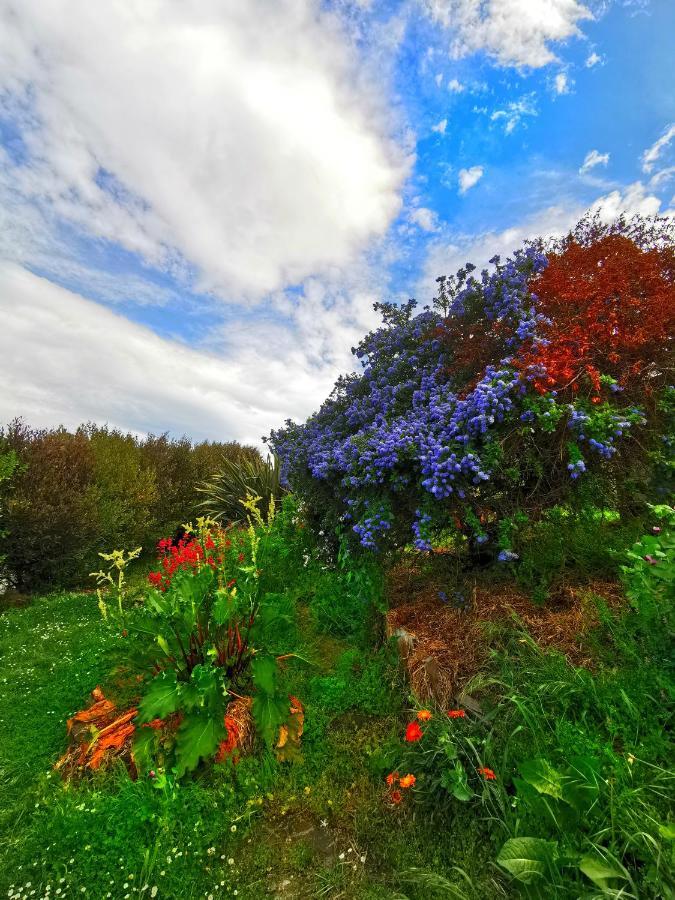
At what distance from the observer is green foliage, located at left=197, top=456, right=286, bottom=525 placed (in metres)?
9.19

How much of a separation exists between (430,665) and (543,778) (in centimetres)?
113

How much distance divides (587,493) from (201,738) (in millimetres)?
3202

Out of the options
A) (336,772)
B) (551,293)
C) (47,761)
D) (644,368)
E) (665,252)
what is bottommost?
(47,761)

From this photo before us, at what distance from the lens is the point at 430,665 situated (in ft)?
9.55

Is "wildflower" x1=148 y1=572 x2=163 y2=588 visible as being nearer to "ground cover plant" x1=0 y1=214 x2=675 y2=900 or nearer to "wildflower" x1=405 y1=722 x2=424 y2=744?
"ground cover plant" x1=0 y1=214 x2=675 y2=900

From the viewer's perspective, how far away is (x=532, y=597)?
332cm

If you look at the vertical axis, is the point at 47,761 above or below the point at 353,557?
below

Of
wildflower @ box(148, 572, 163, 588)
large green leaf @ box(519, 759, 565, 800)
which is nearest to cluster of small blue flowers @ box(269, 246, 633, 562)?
large green leaf @ box(519, 759, 565, 800)

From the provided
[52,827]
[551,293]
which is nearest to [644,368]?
[551,293]

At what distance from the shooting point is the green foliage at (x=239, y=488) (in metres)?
9.19

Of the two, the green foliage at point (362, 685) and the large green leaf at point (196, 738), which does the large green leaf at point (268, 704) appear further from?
the green foliage at point (362, 685)

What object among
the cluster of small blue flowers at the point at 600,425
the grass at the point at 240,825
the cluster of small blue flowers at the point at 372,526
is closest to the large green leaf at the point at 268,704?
the grass at the point at 240,825

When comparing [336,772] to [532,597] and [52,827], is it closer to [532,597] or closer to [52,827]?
[52,827]

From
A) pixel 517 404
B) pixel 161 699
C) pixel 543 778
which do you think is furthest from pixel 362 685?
pixel 517 404
